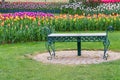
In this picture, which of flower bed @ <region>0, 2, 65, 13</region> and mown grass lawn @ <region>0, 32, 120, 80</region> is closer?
mown grass lawn @ <region>0, 32, 120, 80</region>

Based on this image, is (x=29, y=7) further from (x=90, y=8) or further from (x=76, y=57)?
(x=76, y=57)

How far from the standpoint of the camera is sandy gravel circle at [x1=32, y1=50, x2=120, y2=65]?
1063 centimetres

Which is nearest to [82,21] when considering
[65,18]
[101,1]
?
[65,18]

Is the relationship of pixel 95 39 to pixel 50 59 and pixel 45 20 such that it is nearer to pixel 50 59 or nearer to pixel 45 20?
pixel 50 59

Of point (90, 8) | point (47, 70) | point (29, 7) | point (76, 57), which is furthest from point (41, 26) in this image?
point (29, 7)

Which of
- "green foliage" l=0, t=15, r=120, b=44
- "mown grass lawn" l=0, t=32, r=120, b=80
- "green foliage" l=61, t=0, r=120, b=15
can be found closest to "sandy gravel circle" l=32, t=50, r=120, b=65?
"mown grass lawn" l=0, t=32, r=120, b=80

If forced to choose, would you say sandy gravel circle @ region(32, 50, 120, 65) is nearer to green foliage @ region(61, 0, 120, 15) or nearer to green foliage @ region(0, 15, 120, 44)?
green foliage @ region(0, 15, 120, 44)

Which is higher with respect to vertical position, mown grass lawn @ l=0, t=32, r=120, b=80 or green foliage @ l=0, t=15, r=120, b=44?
mown grass lawn @ l=0, t=32, r=120, b=80

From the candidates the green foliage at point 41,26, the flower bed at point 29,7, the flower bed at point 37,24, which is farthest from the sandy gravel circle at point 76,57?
the flower bed at point 29,7

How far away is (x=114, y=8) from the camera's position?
26.6 meters

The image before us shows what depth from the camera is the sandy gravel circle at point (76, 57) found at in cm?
1063

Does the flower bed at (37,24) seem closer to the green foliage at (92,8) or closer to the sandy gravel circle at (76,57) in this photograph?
the sandy gravel circle at (76,57)

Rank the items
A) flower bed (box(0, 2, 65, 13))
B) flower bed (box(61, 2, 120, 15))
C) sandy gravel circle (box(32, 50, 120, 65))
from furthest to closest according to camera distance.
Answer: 1. flower bed (box(0, 2, 65, 13))
2. flower bed (box(61, 2, 120, 15))
3. sandy gravel circle (box(32, 50, 120, 65))

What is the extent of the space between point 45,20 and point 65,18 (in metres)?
1.57
